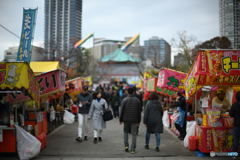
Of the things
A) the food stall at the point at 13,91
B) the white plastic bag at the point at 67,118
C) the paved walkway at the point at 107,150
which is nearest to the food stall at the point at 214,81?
the paved walkway at the point at 107,150

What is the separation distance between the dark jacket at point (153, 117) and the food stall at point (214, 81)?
3.31 ft

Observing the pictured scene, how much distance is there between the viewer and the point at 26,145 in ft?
23.4

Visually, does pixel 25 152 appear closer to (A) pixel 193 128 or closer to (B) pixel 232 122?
(A) pixel 193 128

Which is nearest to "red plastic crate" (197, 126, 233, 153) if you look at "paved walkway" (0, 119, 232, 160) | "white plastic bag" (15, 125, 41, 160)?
"paved walkway" (0, 119, 232, 160)

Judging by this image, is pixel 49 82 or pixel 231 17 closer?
pixel 49 82

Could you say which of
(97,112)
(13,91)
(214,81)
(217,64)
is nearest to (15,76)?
(13,91)

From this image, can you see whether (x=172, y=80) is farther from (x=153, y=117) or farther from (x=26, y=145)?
(x=26, y=145)

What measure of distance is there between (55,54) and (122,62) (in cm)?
4300

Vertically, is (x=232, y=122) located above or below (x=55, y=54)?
below

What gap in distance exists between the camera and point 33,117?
8.33m

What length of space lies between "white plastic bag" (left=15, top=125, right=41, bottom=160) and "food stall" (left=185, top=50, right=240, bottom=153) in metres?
4.34

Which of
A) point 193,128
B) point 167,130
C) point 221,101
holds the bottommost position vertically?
point 167,130

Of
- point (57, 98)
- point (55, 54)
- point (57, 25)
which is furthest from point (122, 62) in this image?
point (57, 98)

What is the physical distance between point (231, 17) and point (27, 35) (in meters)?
10.6
